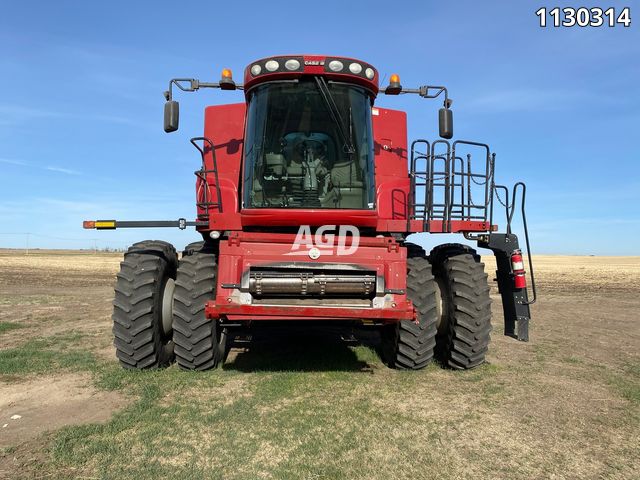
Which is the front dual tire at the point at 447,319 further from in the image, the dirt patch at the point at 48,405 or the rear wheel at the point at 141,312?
the dirt patch at the point at 48,405

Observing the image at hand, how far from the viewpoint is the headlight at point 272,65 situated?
18.8 ft

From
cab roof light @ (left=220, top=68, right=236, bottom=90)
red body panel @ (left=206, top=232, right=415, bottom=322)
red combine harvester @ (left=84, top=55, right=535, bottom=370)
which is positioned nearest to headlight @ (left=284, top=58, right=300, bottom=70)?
red combine harvester @ (left=84, top=55, right=535, bottom=370)

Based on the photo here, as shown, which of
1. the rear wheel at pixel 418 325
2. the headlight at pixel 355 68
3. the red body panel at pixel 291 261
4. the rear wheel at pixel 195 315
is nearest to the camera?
the red body panel at pixel 291 261

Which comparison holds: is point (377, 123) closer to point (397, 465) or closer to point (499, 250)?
point (499, 250)

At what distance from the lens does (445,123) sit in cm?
636

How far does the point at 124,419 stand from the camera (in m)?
4.43

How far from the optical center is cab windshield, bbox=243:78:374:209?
581 centimetres

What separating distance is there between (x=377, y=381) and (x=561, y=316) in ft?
26.7

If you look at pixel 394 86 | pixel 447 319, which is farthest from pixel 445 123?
pixel 447 319

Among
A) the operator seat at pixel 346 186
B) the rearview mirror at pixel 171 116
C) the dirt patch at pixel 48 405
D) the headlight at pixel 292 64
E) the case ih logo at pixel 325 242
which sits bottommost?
the dirt patch at pixel 48 405

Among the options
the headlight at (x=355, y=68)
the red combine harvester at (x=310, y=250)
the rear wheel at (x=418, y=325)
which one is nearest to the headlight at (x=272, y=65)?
the red combine harvester at (x=310, y=250)

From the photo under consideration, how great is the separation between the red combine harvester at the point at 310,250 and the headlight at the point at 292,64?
0.04ft

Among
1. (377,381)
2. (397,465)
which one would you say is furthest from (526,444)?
(377,381)

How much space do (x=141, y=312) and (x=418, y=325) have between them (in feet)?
10.9
